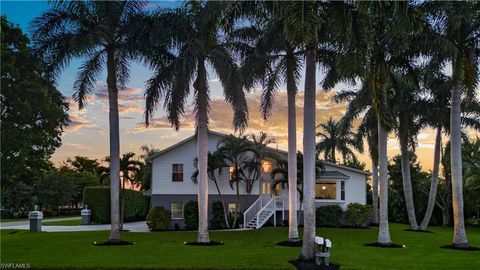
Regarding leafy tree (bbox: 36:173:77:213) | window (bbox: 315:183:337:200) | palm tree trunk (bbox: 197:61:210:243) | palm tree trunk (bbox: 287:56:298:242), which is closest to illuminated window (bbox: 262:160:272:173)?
window (bbox: 315:183:337:200)

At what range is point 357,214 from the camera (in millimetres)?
34625

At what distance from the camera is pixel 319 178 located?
3572 centimetres

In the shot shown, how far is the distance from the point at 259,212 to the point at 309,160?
623 inches

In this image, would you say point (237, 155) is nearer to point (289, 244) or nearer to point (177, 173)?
point (177, 173)

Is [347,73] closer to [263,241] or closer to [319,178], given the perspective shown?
[263,241]

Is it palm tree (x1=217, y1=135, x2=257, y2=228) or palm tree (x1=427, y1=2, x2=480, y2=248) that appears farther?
palm tree (x1=217, y1=135, x2=257, y2=228)

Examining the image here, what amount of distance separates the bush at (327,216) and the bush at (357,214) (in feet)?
2.95

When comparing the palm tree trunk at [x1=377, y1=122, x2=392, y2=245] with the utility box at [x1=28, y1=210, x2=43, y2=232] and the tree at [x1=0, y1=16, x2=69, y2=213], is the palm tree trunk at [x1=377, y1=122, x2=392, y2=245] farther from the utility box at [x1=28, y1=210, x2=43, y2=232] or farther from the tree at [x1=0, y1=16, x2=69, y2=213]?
the utility box at [x1=28, y1=210, x2=43, y2=232]

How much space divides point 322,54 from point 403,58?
11.7 feet

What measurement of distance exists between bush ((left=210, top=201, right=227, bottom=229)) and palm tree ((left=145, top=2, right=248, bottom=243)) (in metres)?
11.7

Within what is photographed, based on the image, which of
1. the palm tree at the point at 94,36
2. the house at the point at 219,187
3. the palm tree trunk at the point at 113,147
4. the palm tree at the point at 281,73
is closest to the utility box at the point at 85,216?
the house at the point at 219,187

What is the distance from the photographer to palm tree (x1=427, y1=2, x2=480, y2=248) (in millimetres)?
21281

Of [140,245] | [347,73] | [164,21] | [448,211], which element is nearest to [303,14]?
[347,73]

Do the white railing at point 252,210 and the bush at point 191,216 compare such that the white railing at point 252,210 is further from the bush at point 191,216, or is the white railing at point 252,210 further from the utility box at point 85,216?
the utility box at point 85,216
